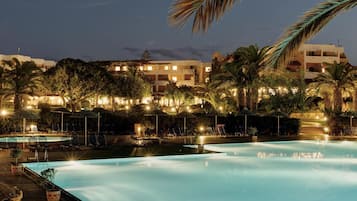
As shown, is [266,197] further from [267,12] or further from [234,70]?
[234,70]

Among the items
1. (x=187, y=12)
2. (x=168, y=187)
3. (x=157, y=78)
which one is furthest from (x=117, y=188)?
(x=157, y=78)

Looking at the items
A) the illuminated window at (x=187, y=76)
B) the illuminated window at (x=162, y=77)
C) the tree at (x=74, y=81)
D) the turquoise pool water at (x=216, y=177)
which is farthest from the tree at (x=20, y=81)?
the illuminated window at (x=187, y=76)

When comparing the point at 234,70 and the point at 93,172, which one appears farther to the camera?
the point at 234,70

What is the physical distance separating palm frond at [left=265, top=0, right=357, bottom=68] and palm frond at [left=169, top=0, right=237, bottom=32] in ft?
2.18

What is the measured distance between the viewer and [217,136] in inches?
1097

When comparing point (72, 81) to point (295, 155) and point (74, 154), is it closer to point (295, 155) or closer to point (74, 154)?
point (74, 154)

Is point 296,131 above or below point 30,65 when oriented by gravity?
below

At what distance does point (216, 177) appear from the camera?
1456 cm

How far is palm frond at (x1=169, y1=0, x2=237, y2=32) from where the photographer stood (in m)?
4.28

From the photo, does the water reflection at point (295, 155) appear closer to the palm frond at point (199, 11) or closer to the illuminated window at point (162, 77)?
the palm frond at point (199, 11)

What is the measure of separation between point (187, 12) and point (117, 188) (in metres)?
9.03

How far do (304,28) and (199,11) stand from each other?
1156mm

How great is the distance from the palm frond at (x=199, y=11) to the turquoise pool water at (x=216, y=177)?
7593 millimetres

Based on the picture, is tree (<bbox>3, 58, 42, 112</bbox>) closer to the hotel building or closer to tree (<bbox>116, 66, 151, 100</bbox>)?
tree (<bbox>116, 66, 151, 100</bbox>)
